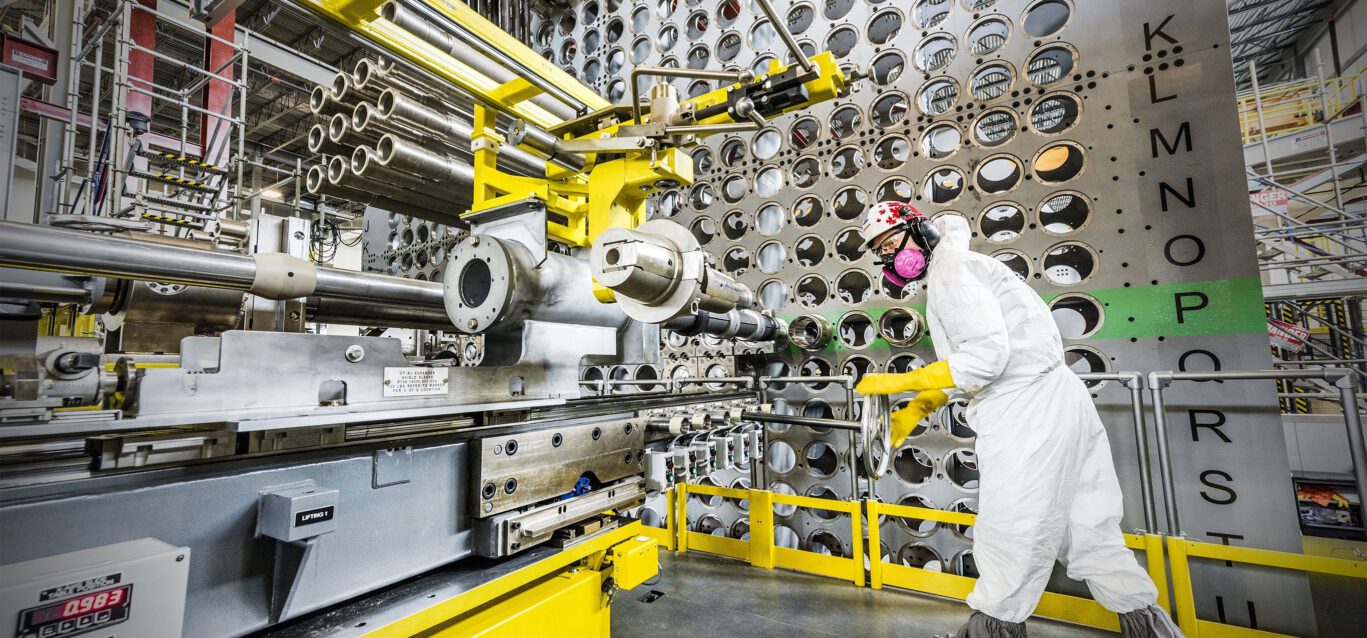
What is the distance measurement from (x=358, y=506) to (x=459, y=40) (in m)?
1.99

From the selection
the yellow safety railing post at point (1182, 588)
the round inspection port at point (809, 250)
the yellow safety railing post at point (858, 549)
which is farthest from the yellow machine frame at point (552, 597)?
the round inspection port at point (809, 250)

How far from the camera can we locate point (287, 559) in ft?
3.31

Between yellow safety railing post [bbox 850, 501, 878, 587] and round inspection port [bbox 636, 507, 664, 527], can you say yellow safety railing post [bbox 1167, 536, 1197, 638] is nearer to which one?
yellow safety railing post [bbox 850, 501, 878, 587]

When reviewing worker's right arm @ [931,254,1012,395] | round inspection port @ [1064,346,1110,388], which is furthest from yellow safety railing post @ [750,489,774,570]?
round inspection port @ [1064,346,1110,388]

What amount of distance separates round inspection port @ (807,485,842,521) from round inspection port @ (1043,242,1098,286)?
2010 millimetres

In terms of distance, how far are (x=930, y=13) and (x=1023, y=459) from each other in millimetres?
3117

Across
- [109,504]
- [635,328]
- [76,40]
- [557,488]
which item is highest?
[76,40]

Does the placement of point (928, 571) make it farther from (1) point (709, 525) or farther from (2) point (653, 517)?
(2) point (653, 517)

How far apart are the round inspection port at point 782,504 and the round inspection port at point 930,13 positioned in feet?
11.3

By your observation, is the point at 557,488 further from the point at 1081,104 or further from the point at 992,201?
the point at 1081,104

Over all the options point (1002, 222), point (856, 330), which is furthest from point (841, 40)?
point (856, 330)

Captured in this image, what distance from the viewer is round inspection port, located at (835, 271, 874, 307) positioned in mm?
3752

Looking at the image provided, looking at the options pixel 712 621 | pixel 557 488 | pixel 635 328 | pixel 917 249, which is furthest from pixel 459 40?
pixel 712 621

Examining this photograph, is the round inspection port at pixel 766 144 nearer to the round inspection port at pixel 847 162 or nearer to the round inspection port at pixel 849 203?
the round inspection port at pixel 847 162
